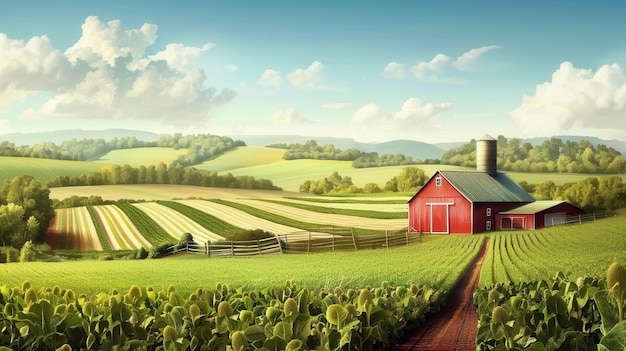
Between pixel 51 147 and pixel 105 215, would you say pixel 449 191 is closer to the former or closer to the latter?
pixel 105 215

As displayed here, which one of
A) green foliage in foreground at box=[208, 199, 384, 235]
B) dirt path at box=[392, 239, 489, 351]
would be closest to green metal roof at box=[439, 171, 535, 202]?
dirt path at box=[392, 239, 489, 351]

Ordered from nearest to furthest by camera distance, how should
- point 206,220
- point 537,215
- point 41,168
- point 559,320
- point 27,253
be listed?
point 559,320
point 27,253
point 537,215
point 41,168
point 206,220

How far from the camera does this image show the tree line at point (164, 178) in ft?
28.2

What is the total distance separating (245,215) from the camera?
8.73 meters

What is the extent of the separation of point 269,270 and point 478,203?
2.72 m

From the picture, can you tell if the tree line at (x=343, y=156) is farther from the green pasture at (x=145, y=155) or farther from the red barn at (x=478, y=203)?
the green pasture at (x=145, y=155)

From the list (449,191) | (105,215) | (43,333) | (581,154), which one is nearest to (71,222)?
(105,215)

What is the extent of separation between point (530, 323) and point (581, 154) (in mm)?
5748

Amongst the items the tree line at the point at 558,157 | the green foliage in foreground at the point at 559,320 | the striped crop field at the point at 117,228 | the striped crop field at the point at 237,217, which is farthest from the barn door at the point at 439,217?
the green foliage in foreground at the point at 559,320

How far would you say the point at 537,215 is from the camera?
8016mm

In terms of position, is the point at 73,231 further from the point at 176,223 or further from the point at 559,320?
the point at 559,320

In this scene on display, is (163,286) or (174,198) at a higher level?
(174,198)

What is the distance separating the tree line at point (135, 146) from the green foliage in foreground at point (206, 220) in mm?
618

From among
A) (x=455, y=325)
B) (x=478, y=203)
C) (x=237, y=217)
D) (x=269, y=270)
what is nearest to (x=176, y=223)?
(x=237, y=217)
